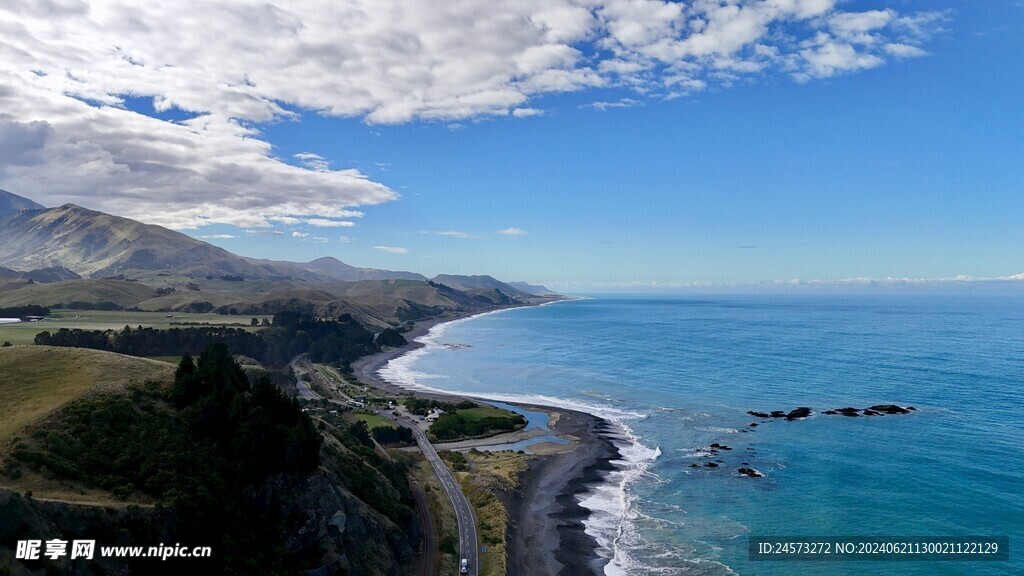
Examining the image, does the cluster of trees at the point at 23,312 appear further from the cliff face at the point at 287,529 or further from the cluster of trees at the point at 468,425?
the cliff face at the point at 287,529

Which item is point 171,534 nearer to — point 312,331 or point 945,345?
point 312,331

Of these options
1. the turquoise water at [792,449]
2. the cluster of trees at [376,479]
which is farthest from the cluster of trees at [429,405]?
the cluster of trees at [376,479]

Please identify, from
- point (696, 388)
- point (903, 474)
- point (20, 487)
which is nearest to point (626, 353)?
point (696, 388)

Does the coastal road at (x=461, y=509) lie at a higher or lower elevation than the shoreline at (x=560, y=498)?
higher

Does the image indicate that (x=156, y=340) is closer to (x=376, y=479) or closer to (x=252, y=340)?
(x=252, y=340)

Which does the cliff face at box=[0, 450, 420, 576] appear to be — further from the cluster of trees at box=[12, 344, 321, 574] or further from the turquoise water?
the turquoise water

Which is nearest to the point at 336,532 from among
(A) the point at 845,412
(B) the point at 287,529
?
(B) the point at 287,529
